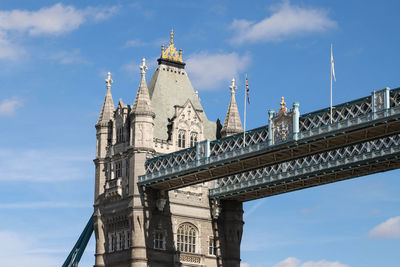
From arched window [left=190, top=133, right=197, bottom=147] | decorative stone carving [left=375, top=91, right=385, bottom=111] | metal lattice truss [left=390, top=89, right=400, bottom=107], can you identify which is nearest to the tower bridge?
arched window [left=190, top=133, right=197, bottom=147]

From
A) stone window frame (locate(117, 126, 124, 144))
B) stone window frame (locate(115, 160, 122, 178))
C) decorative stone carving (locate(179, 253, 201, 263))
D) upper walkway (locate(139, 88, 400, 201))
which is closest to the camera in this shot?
upper walkway (locate(139, 88, 400, 201))

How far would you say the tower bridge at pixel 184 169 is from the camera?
8375cm

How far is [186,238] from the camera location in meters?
99.6

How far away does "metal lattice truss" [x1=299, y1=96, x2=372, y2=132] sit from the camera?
2918 inches

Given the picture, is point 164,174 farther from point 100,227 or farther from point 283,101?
point 283,101

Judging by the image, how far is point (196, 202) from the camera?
101m

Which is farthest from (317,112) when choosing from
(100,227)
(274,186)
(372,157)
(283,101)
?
(100,227)

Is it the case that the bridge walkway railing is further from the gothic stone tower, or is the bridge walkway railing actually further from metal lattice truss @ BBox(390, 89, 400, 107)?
the gothic stone tower

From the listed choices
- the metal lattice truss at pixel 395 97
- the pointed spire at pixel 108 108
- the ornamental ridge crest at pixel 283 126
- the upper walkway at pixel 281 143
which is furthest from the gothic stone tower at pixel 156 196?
the metal lattice truss at pixel 395 97

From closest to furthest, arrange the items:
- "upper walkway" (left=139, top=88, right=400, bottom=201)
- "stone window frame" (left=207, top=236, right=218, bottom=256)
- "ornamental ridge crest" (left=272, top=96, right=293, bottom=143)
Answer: "upper walkway" (left=139, top=88, right=400, bottom=201)
"ornamental ridge crest" (left=272, top=96, right=293, bottom=143)
"stone window frame" (left=207, top=236, right=218, bottom=256)

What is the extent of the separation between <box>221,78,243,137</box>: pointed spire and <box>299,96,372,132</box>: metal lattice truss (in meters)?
25.8

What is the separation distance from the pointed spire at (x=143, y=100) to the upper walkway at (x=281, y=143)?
5.60m

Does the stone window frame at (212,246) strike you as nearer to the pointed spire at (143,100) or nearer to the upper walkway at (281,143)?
the upper walkway at (281,143)

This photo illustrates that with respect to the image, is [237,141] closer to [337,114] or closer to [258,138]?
[258,138]
